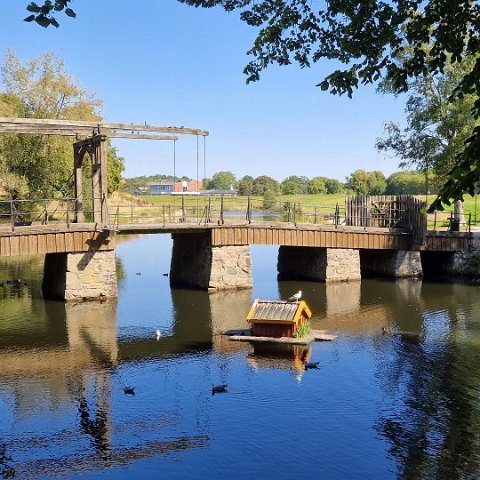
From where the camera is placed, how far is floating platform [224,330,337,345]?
64.2 ft

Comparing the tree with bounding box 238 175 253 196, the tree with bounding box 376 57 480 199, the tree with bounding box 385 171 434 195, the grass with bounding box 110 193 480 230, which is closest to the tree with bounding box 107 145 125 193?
the grass with bounding box 110 193 480 230

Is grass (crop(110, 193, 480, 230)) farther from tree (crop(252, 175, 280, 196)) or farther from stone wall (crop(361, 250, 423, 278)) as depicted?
tree (crop(252, 175, 280, 196))

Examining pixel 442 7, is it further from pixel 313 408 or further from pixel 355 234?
pixel 355 234

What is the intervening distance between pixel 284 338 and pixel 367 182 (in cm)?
10760

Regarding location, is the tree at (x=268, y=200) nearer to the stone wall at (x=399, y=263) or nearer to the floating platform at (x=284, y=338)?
the stone wall at (x=399, y=263)

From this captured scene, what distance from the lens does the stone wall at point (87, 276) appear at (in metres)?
26.5

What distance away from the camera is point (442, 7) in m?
9.26

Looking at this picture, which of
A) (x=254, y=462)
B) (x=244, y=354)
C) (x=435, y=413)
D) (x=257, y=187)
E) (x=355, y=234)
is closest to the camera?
(x=254, y=462)

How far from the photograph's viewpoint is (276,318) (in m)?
19.7

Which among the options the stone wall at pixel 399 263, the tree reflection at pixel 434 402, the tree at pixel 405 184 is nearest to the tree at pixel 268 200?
the stone wall at pixel 399 263

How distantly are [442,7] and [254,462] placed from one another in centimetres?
840

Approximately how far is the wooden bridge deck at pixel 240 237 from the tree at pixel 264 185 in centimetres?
11133

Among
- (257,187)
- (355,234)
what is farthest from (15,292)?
(257,187)

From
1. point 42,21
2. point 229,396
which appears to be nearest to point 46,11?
point 42,21
